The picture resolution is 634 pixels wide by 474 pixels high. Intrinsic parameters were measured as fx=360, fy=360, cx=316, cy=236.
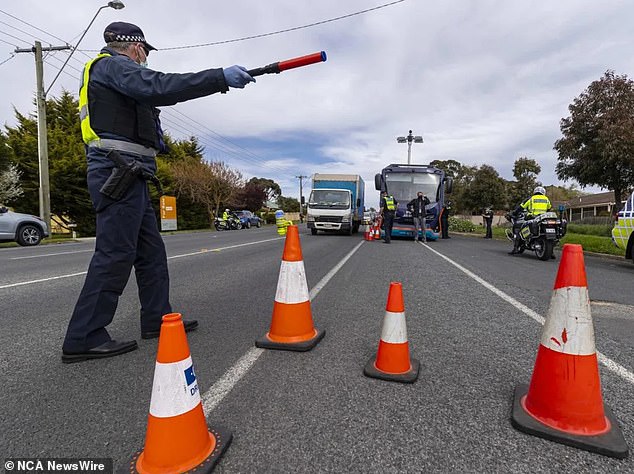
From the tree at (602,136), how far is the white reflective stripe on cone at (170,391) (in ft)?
73.8

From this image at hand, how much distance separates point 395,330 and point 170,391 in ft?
4.81

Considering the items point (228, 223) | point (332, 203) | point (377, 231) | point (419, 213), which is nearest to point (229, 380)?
point (419, 213)

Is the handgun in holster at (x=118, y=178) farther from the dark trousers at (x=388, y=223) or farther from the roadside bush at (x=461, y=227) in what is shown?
the roadside bush at (x=461, y=227)

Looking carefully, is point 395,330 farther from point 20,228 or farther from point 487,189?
point 487,189

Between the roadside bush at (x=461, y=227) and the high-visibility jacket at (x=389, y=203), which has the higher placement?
the high-visibility jacket at (x=389, y=203)

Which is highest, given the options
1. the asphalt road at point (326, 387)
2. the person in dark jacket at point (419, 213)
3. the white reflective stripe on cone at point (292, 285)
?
the person in dark jacket at point (419, 213)

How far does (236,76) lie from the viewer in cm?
244

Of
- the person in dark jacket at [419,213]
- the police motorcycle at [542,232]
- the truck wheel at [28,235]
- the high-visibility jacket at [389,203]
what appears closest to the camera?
the police motorcycle at [542,232]

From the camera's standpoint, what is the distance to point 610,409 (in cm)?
201

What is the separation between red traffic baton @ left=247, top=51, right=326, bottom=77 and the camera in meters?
2.73

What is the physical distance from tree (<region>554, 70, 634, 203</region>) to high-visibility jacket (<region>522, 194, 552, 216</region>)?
12109 millimetres

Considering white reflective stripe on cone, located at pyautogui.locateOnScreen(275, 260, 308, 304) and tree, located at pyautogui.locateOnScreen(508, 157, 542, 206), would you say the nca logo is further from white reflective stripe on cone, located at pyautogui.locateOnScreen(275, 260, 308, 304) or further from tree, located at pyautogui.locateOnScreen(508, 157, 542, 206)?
tree, located at pyautogui.locateOnScreen(508, 157, 542, 206)

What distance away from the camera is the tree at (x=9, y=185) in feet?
68.3

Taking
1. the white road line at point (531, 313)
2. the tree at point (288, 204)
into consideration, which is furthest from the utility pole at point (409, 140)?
the tree at point (288, 204)
